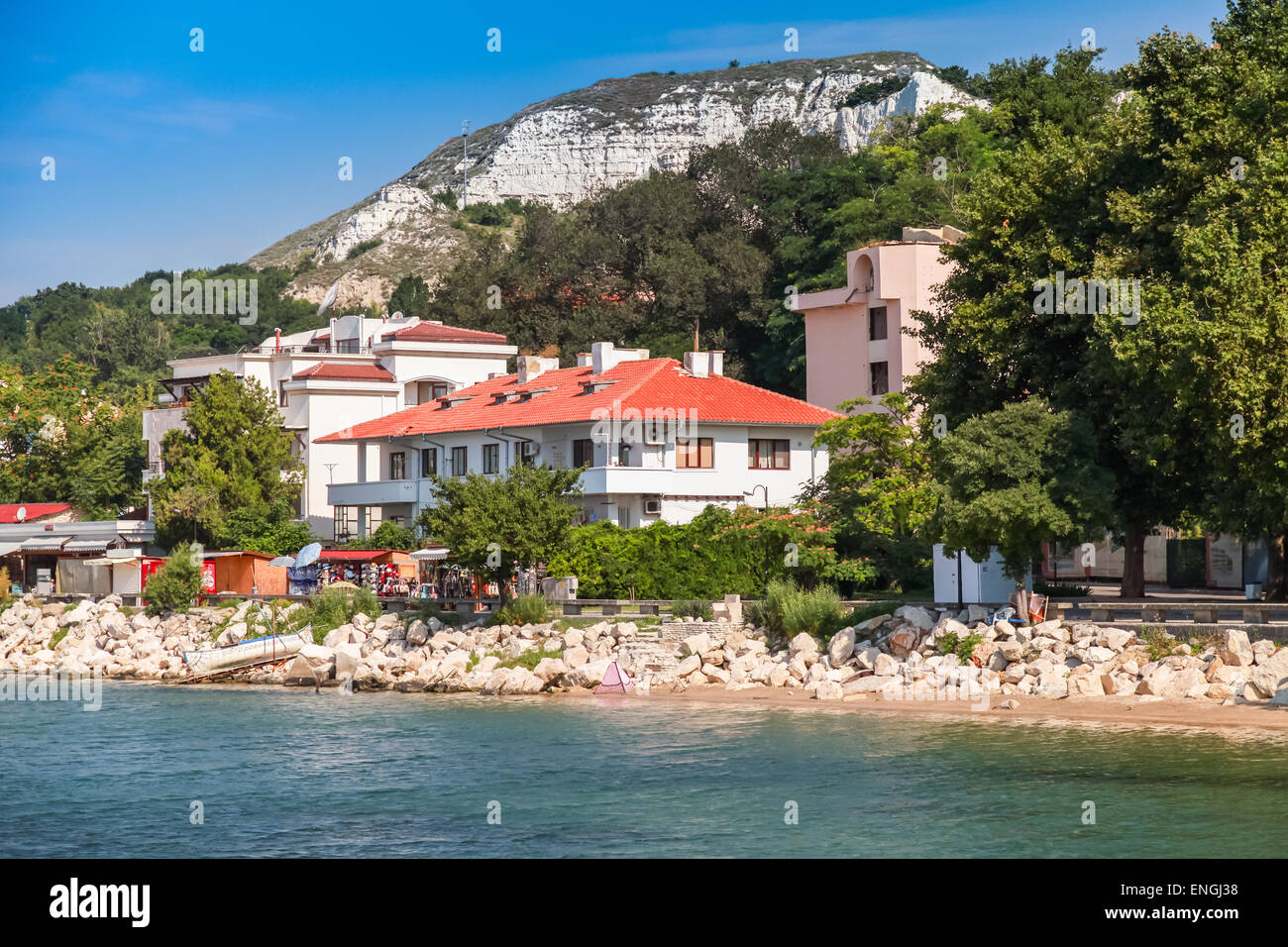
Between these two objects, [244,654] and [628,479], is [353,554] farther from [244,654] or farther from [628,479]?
[628,479]

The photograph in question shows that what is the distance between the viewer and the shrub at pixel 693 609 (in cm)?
4109

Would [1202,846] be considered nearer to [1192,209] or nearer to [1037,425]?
[1037,425]

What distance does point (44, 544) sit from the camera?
6756 centimetres

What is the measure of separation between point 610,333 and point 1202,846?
208 ft

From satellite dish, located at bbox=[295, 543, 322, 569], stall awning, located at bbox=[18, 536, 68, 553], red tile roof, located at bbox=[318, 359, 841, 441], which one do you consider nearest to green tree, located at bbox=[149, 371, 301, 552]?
stall awning, located at bbox=[18, 536, 68, 553]

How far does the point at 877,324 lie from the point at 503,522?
81.3 ft

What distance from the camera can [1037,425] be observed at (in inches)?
1335

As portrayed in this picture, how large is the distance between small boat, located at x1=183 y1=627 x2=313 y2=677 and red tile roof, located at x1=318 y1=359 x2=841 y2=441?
1326 centimetres

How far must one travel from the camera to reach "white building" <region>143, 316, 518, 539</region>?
235 feet

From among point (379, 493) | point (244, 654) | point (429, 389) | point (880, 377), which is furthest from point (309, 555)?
point (880, 377)

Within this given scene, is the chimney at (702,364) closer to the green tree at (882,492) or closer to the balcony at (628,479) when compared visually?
the balcony at (628,479)

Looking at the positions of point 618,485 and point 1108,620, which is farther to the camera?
point 618,485
